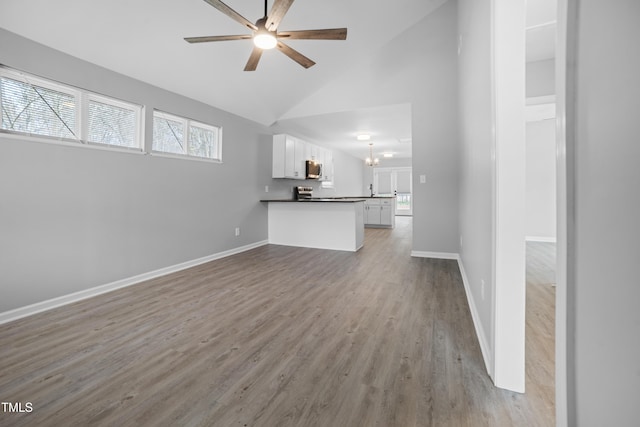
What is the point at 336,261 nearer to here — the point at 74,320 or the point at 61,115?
the point at 74,320

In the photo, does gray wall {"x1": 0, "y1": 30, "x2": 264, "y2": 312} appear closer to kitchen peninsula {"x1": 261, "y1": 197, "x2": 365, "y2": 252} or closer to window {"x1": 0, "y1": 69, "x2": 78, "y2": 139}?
window {"x1": 0, "y1": 69, "x2": 78, "y2": 139}

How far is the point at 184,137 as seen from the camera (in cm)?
409

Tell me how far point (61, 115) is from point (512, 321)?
4087 mm

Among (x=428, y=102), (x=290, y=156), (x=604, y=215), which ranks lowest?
(x=604, y=215)

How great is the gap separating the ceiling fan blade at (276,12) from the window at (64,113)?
216 cm

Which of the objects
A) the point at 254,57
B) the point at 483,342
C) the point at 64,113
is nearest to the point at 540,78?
the point at 254,57

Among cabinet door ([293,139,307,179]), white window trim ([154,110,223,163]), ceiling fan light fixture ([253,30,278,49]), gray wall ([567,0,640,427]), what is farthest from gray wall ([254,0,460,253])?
gray wall ([567,0,640,427])

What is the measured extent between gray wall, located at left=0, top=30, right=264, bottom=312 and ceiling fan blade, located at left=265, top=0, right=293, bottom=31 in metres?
2.09

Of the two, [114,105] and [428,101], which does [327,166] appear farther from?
[114,105]

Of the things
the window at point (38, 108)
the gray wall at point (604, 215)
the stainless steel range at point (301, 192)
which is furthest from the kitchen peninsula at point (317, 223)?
the gray wall at point (604, 215)

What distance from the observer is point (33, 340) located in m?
2.06

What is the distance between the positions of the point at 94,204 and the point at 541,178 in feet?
24.3

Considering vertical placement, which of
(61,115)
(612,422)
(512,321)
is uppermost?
(61,115)

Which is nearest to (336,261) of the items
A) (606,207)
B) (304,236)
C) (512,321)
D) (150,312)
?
(304,236)
